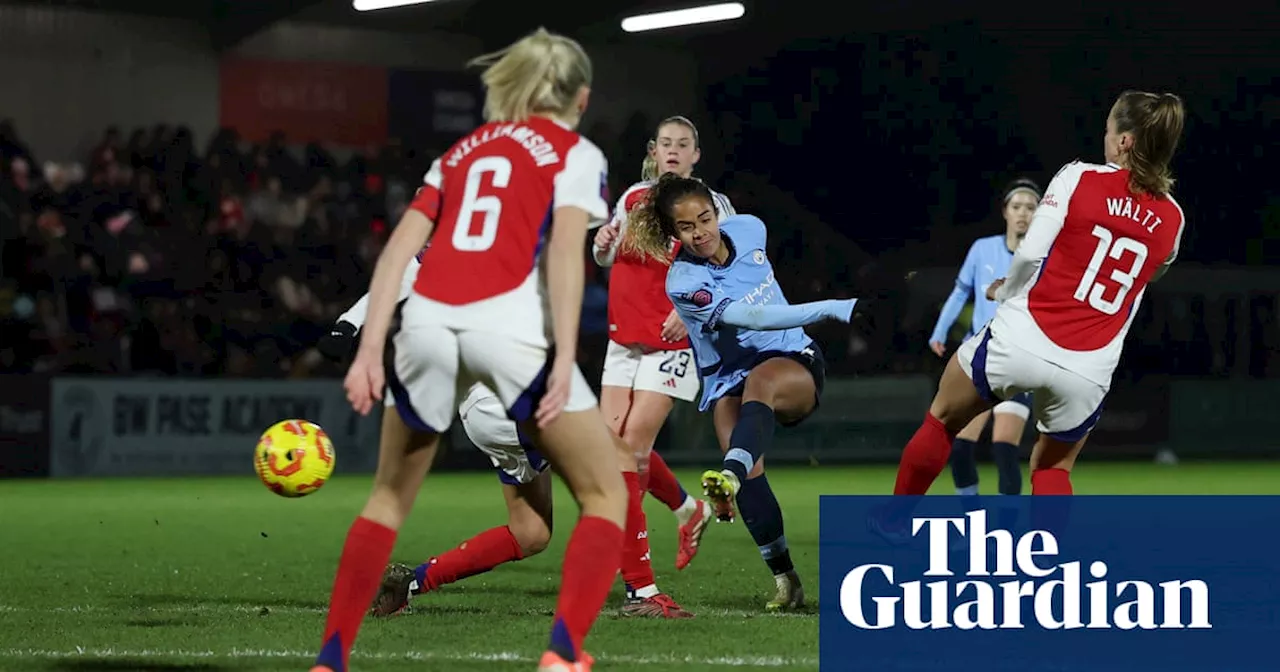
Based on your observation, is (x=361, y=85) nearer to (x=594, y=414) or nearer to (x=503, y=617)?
(x=503, y=617)

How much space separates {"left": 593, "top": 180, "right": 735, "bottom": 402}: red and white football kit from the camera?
794 cm

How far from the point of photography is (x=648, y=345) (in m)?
8.00

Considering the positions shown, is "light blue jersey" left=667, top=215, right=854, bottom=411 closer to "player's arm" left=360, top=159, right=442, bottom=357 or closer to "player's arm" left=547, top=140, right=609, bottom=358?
"player's arm" left=547, top=140, right=609, bottom=358

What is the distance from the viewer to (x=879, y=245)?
77.9 feet

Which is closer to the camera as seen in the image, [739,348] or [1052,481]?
[1052,481]

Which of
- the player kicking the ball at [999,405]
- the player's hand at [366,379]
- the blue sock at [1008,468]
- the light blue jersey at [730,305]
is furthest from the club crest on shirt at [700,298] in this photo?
the blue sock at [1008,468]

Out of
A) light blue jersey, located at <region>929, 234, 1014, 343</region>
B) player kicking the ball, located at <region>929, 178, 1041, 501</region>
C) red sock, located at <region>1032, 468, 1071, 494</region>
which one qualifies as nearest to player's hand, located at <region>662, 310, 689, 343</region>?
red sock, located at <region>1032, 468, 1071, 494</region>

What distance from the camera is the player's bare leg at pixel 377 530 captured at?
455cm

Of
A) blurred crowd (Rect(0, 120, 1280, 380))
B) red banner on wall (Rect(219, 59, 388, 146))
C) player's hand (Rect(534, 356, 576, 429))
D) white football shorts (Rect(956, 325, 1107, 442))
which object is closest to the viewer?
player's hand (Rect(534, 356, 576, 429))

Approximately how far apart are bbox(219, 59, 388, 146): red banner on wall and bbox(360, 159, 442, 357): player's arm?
18.6 metres

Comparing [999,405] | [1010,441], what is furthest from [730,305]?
[1010,441]

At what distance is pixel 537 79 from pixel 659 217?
104 inches

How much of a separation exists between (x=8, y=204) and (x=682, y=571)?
11.2 m

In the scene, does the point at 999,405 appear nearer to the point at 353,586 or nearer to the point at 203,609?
the point at 203,609
